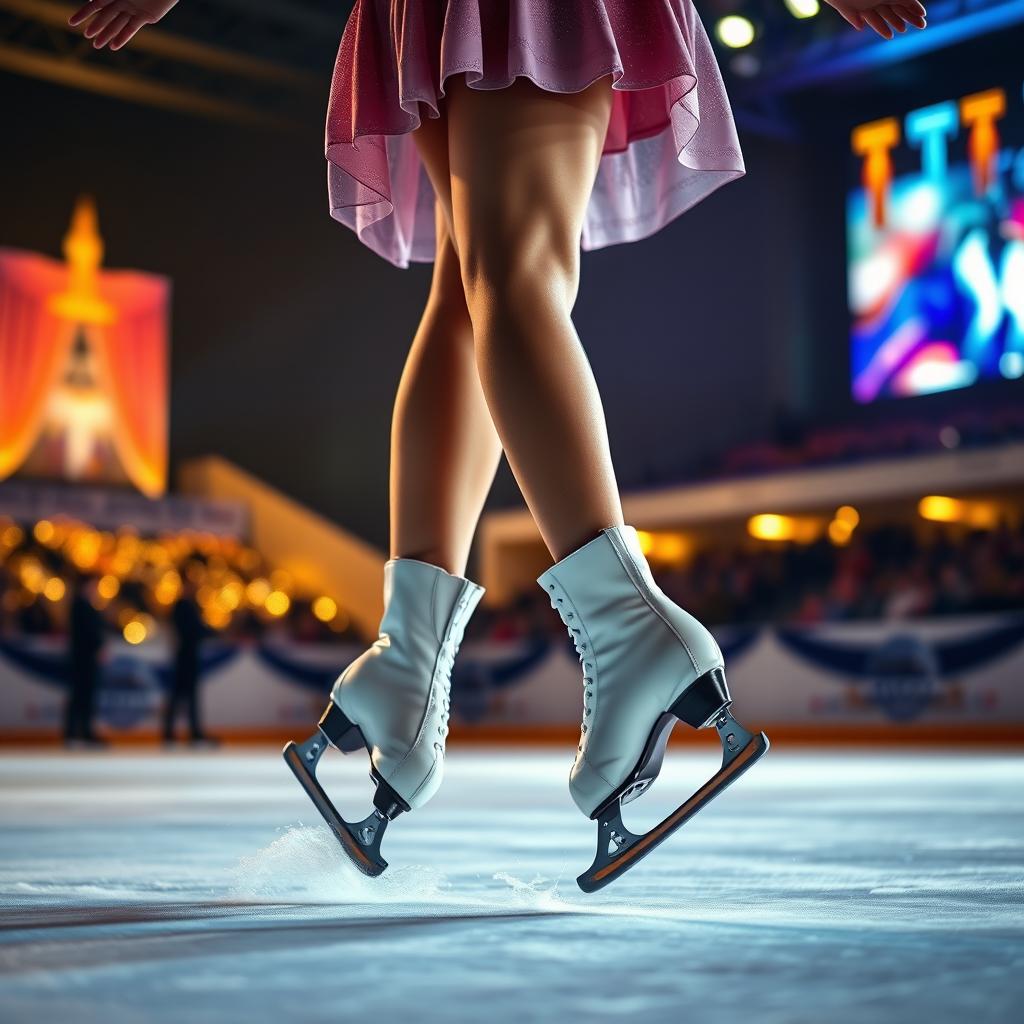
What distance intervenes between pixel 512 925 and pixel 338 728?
1.05ft

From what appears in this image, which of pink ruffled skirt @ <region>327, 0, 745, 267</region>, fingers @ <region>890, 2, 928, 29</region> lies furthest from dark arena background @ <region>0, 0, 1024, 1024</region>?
fingers @ <region>890, 2, 928, 29</region>

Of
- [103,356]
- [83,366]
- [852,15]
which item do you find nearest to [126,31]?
[852,15]

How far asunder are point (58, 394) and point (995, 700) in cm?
1003

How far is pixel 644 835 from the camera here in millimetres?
883

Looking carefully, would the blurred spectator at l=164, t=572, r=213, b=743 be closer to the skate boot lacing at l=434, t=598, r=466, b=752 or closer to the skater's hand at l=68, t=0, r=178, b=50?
the skater's hand at l=68, t=0, r=178, b=50

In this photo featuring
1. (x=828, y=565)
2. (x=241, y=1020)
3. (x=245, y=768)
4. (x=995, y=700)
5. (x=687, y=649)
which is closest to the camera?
(x=241, y=1020)

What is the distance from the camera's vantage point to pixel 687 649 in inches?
36.1

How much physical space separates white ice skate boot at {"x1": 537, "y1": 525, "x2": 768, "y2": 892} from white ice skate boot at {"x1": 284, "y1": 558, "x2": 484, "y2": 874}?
14 centimetres

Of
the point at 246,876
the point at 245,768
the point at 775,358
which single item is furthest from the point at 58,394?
the point at 246,876

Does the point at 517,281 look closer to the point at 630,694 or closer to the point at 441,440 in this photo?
the point at 441,440

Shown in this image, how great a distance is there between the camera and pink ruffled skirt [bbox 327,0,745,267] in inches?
41.6

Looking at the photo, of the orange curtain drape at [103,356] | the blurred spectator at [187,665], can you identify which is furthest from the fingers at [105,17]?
the orange curtain drape at [103,356]

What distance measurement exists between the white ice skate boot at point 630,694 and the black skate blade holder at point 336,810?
0.16m

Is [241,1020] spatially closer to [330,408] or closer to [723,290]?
[723,290]
